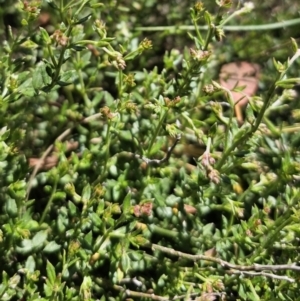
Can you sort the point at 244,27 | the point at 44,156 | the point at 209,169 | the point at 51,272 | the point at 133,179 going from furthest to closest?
the point at 244,27 → the point at 44,156 → the point at 133,179 → the point at 51,272 → the point at 209,169

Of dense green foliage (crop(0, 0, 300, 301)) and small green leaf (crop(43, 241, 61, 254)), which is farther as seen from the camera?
small green leaf (crop(43, 241, 61, 254))

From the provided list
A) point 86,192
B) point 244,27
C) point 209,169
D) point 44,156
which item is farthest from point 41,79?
point 244,27

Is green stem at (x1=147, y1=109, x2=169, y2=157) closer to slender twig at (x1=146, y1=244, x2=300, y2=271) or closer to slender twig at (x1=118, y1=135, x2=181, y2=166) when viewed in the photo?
slender twig at (x1=118, y1=135, x2=181, y2=166)

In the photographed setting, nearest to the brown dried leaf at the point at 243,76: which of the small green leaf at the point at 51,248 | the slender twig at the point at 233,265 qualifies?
the slender twig at the point at 233,265

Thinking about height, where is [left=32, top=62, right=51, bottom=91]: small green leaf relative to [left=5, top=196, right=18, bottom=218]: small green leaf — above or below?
above

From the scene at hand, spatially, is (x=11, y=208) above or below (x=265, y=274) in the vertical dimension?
above

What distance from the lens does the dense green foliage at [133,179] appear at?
1850 millimetres

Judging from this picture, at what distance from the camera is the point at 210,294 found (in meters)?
1.83

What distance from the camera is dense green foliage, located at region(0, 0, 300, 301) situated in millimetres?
1850

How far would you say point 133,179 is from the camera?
2168 mm

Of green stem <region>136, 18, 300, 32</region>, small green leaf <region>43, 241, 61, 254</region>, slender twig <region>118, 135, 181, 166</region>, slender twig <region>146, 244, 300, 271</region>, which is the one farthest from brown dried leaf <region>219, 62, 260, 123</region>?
small green leaf <region>43, 241, 61, 254</region>

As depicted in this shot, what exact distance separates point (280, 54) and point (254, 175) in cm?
72

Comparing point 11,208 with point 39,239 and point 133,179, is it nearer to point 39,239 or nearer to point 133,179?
point 39,239

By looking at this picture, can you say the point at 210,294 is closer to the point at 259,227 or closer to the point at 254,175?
the point at 259,227
